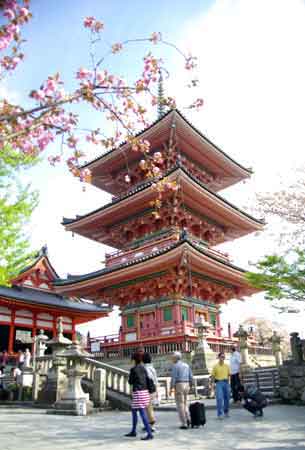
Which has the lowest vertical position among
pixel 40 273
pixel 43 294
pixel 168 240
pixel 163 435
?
pixel 163 435

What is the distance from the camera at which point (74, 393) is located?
11906 millimetres

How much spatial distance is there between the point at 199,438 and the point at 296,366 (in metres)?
8.23

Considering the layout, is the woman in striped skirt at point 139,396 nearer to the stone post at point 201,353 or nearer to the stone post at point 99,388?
the stone post at point 99,388

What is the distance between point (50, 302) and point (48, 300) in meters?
0.56

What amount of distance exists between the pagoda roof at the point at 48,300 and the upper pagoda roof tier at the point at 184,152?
351 inches

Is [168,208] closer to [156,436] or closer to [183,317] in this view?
[183,317]

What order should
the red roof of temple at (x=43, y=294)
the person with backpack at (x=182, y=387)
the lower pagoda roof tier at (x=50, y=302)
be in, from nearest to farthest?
the person with backpack at (x=182, y=387) → the lower pagoda roof tier at (x=50, y=302) → the red roof of temple at (x=43, y=294)

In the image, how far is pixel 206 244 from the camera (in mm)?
23984

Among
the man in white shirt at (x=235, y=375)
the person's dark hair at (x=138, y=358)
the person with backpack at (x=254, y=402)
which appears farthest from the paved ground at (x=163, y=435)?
the man in white shirt at (x=235, y=375)

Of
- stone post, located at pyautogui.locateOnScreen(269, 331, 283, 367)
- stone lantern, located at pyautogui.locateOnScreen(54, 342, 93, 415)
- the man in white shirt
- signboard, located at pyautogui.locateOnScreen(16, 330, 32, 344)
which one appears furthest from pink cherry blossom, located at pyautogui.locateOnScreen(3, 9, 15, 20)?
signboard, located at pyautogui.locateOnScreen(16, 330, 32, 344)

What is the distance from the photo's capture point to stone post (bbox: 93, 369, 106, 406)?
43.2 ft

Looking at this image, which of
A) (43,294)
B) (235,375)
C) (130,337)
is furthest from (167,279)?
(43,294)

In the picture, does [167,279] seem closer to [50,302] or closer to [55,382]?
[55,382]

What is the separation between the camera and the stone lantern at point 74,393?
451 inches
